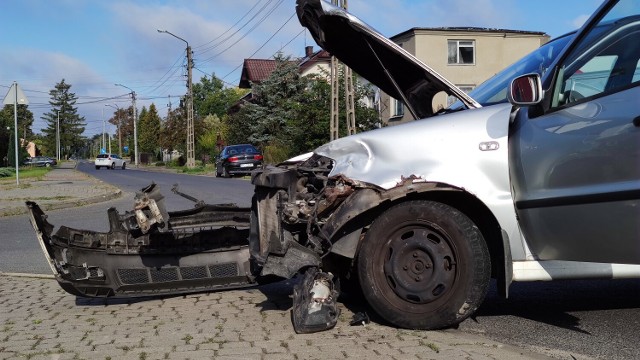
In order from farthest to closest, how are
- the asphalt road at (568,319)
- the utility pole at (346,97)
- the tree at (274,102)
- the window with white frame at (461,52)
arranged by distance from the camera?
the tree at (274,102) → the window with white frame at (461,52) → the utility pole at (346,97) → the asphalt road at (568,319)

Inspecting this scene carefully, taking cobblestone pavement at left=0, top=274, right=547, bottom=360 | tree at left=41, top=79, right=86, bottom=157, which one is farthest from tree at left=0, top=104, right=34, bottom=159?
cobblestone pavement at left=0, top=274, right=547, bottom=360

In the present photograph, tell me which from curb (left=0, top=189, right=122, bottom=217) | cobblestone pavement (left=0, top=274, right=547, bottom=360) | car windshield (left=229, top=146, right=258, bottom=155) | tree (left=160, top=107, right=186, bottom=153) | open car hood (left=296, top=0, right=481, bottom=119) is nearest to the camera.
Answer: cobblestone pavement (left=0, top=274, right=547, bottom=360)

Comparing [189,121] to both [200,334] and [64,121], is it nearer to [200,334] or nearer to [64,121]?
[200,334]

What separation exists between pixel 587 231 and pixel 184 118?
60.1 m

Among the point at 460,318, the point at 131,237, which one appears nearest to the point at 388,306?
the point at 460,318

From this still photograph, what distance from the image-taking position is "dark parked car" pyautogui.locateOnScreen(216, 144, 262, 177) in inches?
1185

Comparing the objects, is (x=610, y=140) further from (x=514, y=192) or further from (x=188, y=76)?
(x=188, y=76)

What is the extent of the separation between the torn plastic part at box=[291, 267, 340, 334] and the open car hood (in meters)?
1.74

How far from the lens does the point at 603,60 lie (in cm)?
418

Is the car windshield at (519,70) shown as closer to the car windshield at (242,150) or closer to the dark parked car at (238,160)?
the dark parked car at (238,160)

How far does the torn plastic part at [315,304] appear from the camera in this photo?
414 centimetres

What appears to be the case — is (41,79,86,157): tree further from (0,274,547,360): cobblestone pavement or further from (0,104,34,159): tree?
(0,274,547,360): cobblestone pavement

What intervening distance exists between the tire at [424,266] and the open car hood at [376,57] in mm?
1105

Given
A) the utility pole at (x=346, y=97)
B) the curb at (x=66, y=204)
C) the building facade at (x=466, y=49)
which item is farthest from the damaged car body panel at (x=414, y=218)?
the building facade at (x=466, y=49)
